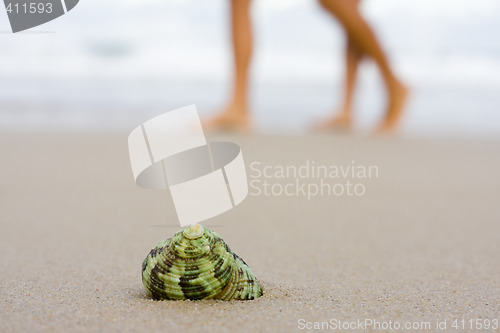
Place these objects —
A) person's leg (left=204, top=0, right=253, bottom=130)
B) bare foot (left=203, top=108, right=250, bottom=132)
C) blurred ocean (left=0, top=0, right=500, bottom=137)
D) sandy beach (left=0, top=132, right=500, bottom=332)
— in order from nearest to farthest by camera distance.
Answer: sandy beach (left=0, top=132, right=500, bottom=332) → bare foot (left=203, top=108, right=250, bottom=132) → person's leg (left=204, top=0, right=253, bottom=130) → blurred ocean (left=0, top=0, right=500, bottom=137)

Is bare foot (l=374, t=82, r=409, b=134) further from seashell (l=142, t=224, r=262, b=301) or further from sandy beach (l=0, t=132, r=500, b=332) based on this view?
seashell (l=142, t=224, r=262, b=301)

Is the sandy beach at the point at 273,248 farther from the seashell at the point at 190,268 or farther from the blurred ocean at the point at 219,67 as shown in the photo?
the blurred ocean at the point at 219,67

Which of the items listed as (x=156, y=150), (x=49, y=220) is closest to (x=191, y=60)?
(x=156, y=150)

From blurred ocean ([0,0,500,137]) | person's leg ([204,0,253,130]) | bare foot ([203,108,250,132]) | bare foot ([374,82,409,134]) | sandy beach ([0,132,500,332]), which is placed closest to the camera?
sandy beach ([0,132,500,332])

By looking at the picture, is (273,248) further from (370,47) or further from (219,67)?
(219,67)

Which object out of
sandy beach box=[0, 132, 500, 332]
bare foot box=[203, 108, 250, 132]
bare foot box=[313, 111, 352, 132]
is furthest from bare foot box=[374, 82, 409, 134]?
sandy beach box=[0, 132, 500, 332]

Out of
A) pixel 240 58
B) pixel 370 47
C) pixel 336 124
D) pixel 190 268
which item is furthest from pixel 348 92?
pixel 190 268

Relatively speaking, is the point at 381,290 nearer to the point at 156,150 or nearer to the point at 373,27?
the point at 156,150
